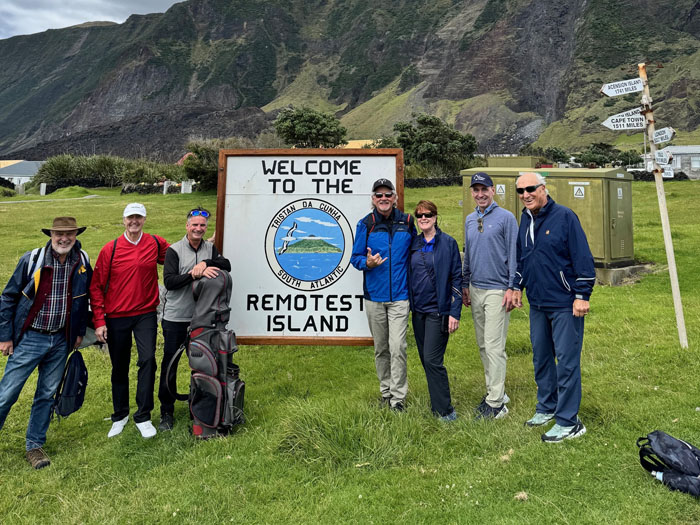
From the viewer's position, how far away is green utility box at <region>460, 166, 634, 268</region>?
10.1 m

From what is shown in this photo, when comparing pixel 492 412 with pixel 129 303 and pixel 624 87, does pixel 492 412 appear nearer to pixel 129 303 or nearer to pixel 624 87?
pixel 129 303

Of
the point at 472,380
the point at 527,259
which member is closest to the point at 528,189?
the point at 527,259

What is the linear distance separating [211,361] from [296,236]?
1624 mm

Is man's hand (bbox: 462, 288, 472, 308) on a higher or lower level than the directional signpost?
lower

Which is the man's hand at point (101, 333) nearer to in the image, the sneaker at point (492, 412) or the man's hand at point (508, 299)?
the sneaker at point (492, 412)

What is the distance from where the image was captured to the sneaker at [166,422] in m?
4.81

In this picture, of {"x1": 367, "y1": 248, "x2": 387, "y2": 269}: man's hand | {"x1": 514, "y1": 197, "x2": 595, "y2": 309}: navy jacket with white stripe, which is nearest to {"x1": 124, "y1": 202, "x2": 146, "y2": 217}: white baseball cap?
{"x1": 367, "y1": 248, "x2": 387, "y2": 269}: man's hand

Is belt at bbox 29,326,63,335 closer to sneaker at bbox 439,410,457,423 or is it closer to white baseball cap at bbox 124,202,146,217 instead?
white baseball cap at bbox 124,202,146,217

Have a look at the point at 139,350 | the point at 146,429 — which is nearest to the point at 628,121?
the point at 139,350

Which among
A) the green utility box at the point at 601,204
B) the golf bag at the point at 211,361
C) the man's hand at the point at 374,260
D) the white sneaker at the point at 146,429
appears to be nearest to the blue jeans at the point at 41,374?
the white sneaker at the point at 146,429

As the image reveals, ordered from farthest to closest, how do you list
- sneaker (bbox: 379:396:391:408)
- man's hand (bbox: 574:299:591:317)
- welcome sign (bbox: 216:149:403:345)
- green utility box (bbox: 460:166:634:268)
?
green utility box (bbox: 460:166:634:268), welcome sign (bbox: 216:149:403:345), sneaker (bbox: 379:396:391:408), man's hand (bbox: 574:299:591:317)

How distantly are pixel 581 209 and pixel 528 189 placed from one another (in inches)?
272

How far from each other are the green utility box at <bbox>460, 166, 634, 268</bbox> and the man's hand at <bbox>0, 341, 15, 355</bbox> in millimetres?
8902

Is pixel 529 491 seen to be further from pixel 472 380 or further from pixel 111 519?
pixel 111 519
